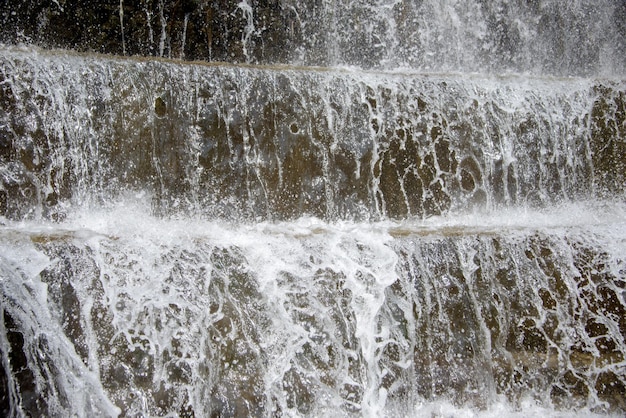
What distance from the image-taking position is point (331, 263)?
4.08 metres

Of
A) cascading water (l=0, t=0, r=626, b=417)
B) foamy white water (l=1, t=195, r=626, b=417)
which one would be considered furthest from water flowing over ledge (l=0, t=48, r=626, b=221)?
foamy white water (l=1, t=195, r=626, b=417)

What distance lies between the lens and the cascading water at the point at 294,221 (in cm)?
363

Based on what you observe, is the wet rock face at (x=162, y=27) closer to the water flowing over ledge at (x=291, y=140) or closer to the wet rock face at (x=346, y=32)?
the wet rock face at (x=346, y=32)

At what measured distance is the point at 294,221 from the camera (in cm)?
445

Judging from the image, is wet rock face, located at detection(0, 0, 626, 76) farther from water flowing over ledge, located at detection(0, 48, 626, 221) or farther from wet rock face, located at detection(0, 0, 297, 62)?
water flowing over ledge, located at detection(0, 48, 626, 221)

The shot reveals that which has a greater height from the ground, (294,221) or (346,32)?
(346,32)

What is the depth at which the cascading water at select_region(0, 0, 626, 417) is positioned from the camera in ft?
11.9

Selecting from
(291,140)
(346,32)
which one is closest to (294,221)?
(291,140)

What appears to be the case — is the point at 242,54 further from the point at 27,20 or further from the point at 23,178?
the point at 23,178

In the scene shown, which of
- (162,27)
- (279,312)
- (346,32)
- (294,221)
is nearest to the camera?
(279,312)

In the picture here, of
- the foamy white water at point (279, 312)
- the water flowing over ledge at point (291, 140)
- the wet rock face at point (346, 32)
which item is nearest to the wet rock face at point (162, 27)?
the wet rock face at point (346, 32)

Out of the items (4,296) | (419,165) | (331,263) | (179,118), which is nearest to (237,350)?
(331,263)

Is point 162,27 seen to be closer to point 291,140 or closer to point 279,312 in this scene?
point 291,140

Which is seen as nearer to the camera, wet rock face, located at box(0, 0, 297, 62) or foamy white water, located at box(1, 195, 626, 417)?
foamy white water, located at box(1, 195, 626, 417)
